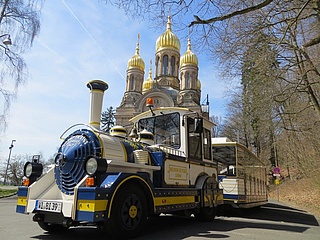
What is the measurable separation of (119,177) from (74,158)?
1.03 metres

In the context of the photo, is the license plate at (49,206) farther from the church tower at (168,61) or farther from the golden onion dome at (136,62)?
the golden onion dome at (136,62)

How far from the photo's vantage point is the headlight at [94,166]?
4.17m

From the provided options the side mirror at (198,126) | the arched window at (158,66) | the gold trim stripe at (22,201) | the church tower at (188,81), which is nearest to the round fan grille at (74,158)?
the gold trim stripe at (22,201)

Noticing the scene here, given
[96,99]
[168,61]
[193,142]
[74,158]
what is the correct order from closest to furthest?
[74,158] → [96,99] → [193,142] → [168,61]

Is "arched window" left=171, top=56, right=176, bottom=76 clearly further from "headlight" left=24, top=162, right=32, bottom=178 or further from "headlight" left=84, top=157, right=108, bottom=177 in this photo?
"headlight" left=84, top=157, right=108, bottom=177

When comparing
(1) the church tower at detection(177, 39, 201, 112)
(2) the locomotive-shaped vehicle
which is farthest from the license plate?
(1) the church tower at detection(177, 39, 201, 112)

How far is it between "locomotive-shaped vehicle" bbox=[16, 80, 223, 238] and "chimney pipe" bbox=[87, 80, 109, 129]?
0.8 inches

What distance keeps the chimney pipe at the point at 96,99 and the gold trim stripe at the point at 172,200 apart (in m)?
1.87

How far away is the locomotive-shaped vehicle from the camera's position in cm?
421

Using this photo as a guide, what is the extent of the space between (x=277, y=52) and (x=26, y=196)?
9.77m

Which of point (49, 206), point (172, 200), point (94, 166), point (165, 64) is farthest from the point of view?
point (165, 64)

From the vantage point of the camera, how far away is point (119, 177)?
14.2 ft

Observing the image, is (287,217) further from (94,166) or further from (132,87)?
(132,87)

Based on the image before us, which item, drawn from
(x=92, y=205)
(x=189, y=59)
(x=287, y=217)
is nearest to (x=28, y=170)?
(x=92, y=205)
